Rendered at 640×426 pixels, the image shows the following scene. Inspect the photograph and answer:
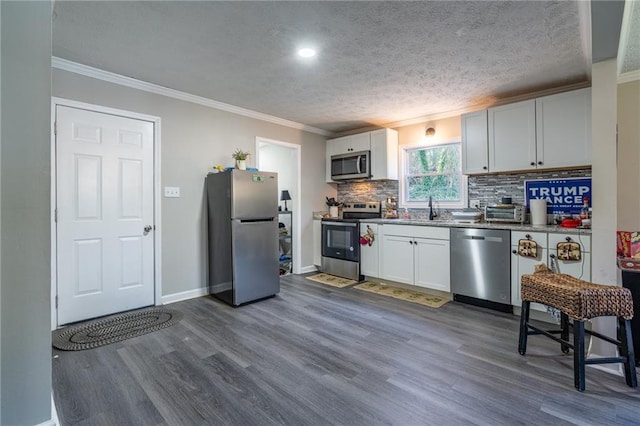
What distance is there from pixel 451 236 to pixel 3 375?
3.59m

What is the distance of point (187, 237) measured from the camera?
11.7 feet

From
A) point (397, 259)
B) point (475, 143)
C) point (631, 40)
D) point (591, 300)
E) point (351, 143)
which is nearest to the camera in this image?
point (591, 300)

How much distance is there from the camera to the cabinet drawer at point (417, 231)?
3542 mm

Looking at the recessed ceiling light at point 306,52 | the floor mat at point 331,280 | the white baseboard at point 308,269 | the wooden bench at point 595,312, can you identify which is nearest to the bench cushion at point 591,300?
the wooden bench at point 595,312

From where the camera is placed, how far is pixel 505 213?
3.43 metres

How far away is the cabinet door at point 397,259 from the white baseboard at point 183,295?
7.55ft

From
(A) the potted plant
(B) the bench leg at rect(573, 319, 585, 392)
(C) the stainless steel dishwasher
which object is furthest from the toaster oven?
(A) the potted plant

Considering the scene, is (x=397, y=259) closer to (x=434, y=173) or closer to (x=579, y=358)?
(x=434, y=173)

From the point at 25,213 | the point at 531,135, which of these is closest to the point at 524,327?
the point at 531,135

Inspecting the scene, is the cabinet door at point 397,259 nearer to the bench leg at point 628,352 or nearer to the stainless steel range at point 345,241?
the stainless steel range at point 345,241

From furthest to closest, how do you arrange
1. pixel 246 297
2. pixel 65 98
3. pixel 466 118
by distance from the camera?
pixel 466 118
pixel 246 297
pixel 65 98

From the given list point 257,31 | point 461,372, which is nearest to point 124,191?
point 257,31

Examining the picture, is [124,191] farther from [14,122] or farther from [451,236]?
[451,236]

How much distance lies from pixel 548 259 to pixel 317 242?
303 cm
